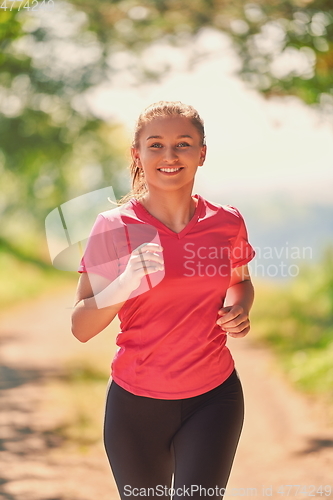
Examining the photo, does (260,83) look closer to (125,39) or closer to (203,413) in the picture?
(125,39)

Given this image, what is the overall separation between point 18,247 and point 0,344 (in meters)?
7.72

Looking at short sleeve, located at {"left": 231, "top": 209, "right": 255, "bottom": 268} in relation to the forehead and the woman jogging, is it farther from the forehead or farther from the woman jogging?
the forehead

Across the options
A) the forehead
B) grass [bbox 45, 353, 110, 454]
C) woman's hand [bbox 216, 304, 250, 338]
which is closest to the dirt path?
grass [bbox 45, 353, 110, 454]

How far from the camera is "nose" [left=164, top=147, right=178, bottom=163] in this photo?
1938 millimetres

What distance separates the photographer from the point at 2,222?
53.9 feet

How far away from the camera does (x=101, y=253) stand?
1840mm

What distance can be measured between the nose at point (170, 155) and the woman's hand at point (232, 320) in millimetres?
495

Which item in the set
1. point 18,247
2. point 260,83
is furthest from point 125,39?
point 18,247

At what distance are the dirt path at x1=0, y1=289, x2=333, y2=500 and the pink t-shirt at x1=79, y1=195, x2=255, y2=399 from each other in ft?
7.06

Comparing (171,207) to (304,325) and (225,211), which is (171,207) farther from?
(304,325)

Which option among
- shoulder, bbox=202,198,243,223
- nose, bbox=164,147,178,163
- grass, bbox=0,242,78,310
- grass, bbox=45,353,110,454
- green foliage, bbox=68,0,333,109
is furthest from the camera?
grass, bbox=0,242,78,310

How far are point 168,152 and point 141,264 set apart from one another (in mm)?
438

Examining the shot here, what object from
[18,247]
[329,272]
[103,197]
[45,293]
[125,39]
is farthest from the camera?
[18,247]

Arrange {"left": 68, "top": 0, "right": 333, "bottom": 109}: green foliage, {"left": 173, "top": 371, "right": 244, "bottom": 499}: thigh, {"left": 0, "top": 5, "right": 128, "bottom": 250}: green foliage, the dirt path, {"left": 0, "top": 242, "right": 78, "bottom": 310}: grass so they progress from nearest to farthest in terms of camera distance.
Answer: {"left": 173, "top": 371, "right": 244, "bottom": 499}: thigh
the dirt path
{"left": 68, "top": 0, "right": 333, "bottom": 109}: green foliage
{"left": 0, "top": 5, "right": 128, "bottom": 250}: green foliage
{"left": 0, "top": 242, "right": 78, "bottom": 310}: grass
